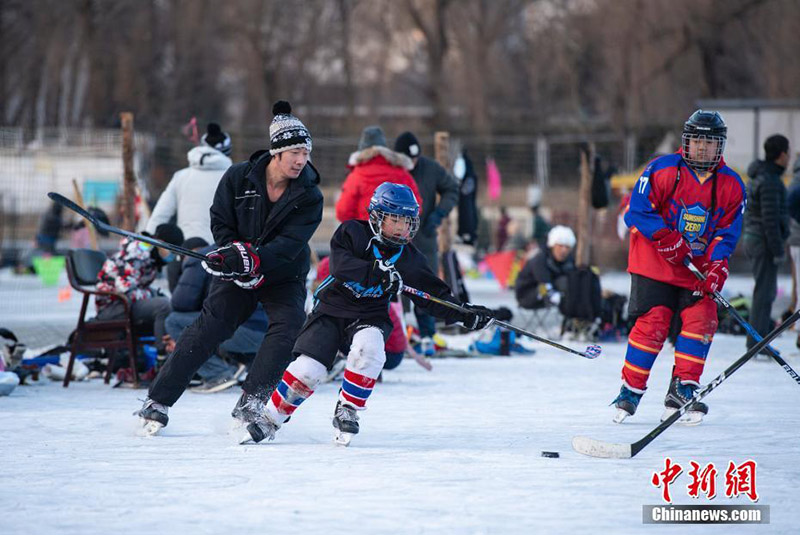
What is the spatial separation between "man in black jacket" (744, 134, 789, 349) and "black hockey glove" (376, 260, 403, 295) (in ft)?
14.0

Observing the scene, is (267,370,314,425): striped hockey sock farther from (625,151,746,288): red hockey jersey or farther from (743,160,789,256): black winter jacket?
(743,160,789,256): black winter jacket

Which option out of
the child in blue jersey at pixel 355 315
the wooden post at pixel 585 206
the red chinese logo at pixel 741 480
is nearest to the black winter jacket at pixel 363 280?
the child in blue jersey at pixel 355 315

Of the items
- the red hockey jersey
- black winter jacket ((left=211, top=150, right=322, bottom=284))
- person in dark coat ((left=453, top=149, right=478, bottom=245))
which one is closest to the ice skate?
the red hockey jersey

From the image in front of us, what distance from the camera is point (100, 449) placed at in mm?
5762

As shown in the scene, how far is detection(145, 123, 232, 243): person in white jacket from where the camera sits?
29.0 ft

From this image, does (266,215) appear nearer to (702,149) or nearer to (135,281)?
(702,149)

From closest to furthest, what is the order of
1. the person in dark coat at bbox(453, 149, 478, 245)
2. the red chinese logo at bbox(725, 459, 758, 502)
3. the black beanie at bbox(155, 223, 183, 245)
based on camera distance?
1. the red chinese logo at bbox(725, 459, 758, 502)
2. the black beanie at bbox(155, 223, 183, 245)
3. the person in dark coat at bbox(453, 149, 478, 245)

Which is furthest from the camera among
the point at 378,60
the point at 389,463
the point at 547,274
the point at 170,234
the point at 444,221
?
the point at 378,60

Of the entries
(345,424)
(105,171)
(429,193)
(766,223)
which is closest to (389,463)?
(345,424)

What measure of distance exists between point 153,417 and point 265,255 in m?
0.92

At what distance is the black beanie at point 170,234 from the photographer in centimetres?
800

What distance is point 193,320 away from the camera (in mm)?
7609

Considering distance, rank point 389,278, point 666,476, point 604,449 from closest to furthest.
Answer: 1. point 666,476
2. point 604,449
3. point 389,278

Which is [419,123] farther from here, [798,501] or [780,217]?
[798,501]
